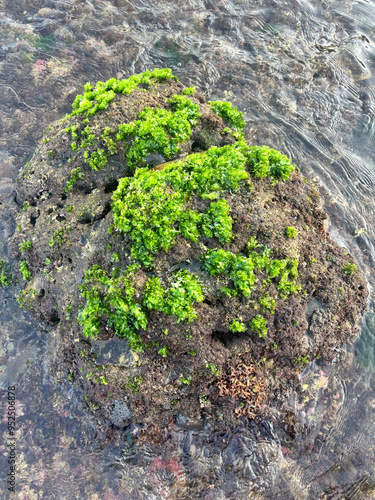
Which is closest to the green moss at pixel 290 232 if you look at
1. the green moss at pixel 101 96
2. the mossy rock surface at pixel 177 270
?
the mossy rock surface at pixel 177 270

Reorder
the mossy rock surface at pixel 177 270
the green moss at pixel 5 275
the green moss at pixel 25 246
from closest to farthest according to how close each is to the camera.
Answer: the mossy rock surface at pixel 177 270 < the green moss at pixel 25 246 < the green moss at pixel 5 275

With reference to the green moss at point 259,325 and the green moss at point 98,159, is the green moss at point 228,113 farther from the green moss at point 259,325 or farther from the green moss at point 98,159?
the green moss at point 259,325

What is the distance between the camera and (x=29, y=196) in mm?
5629

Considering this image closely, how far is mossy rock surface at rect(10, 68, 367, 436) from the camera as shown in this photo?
4.38 meters

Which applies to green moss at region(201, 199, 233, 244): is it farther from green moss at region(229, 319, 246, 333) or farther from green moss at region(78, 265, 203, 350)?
green moss at region(229, 319, 246, 333)

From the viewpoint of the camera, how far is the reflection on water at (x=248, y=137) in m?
5.14

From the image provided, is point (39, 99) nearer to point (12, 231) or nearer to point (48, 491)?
point (12, 231)

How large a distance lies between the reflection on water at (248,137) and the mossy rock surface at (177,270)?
1.98ft

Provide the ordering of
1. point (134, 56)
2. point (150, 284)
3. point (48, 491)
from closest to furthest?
point (150, 284), point (48, 491), point (134, 56)

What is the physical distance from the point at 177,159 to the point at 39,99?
4876 millimetres

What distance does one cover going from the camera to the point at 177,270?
14.6 ft

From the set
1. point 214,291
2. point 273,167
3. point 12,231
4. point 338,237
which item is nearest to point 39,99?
point 12,231

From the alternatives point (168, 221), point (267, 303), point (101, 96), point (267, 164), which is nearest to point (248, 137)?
point (267, 164)

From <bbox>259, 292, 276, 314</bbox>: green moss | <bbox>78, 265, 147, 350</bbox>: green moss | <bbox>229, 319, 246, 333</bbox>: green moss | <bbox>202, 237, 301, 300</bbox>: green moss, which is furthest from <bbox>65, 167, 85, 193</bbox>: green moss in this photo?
<bbox>259, 292, 276, 314</bbox>: green moss
